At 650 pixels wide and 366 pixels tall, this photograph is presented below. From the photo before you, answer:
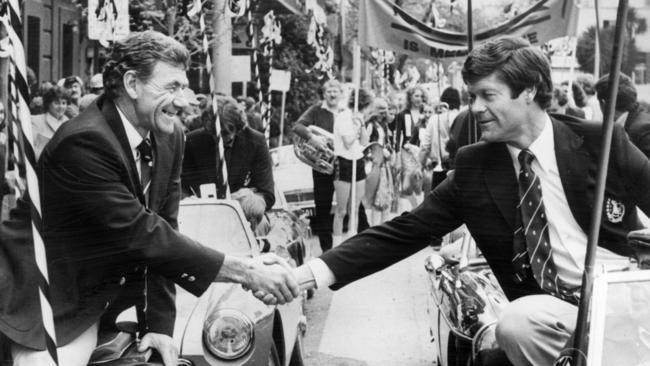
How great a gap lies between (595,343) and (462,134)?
26.3ft

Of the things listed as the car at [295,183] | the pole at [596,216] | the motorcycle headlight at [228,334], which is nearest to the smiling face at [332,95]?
the car at [295,183]

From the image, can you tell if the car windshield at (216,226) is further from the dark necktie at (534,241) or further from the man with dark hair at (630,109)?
the man with dark hair at (630,109)

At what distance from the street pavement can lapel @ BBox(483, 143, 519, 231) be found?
12.7ft

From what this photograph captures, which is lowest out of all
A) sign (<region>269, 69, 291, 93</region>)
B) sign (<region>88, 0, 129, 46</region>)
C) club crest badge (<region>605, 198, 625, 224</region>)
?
club crest badge (<region>605, 198, 625, 224</region>)

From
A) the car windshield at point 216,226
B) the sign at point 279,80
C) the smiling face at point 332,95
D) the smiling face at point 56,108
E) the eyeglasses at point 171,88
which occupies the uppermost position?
the sign at point 279,80

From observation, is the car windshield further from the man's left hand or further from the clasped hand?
the man's left hand

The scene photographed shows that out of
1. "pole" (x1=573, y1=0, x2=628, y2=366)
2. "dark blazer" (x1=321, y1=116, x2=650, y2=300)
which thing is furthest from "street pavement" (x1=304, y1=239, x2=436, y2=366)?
"pole" (x1=573, y1=0, x2=628, y2=366)

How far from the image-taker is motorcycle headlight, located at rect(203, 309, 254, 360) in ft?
17.7

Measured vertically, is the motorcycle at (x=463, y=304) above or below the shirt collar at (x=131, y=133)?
below

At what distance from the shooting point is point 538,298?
4.01 metres

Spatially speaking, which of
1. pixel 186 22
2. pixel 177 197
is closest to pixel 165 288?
pixel 177 197

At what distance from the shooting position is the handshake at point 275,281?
16.0ft

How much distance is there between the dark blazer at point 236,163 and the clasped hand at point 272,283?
12.6 ft

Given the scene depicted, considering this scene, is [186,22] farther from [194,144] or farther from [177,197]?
[177,197]
